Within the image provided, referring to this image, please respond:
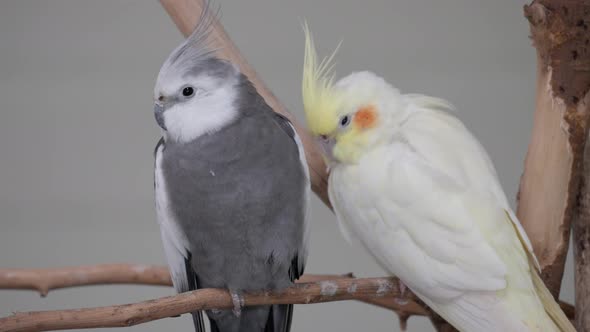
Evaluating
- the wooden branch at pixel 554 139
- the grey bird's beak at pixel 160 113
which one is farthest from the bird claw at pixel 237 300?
the wooden branch at pixel 554 139

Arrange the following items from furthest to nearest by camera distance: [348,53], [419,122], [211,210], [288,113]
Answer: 1. [348,53]
2. [288,113]
3. [419,122]
4. [211,210]

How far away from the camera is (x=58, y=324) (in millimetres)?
1248

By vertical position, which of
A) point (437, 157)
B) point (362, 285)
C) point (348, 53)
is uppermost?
point (348, 53)

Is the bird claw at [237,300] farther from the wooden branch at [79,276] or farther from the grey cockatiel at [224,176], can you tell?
the wooden branch at [79,276]

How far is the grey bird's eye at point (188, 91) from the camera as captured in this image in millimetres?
1562

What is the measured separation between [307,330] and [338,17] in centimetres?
137

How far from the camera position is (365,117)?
1.69 m

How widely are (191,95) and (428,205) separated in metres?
0.60

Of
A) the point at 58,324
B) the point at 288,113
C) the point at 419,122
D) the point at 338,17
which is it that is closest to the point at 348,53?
the point at 338,17

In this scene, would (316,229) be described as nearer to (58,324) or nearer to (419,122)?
(419,122)

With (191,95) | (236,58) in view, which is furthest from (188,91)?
(236,58)

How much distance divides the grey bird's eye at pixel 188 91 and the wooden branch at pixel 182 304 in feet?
1.45

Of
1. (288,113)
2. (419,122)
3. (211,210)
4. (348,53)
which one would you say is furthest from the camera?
(348,53)

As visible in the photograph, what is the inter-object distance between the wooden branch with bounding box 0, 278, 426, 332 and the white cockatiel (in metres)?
0.09
